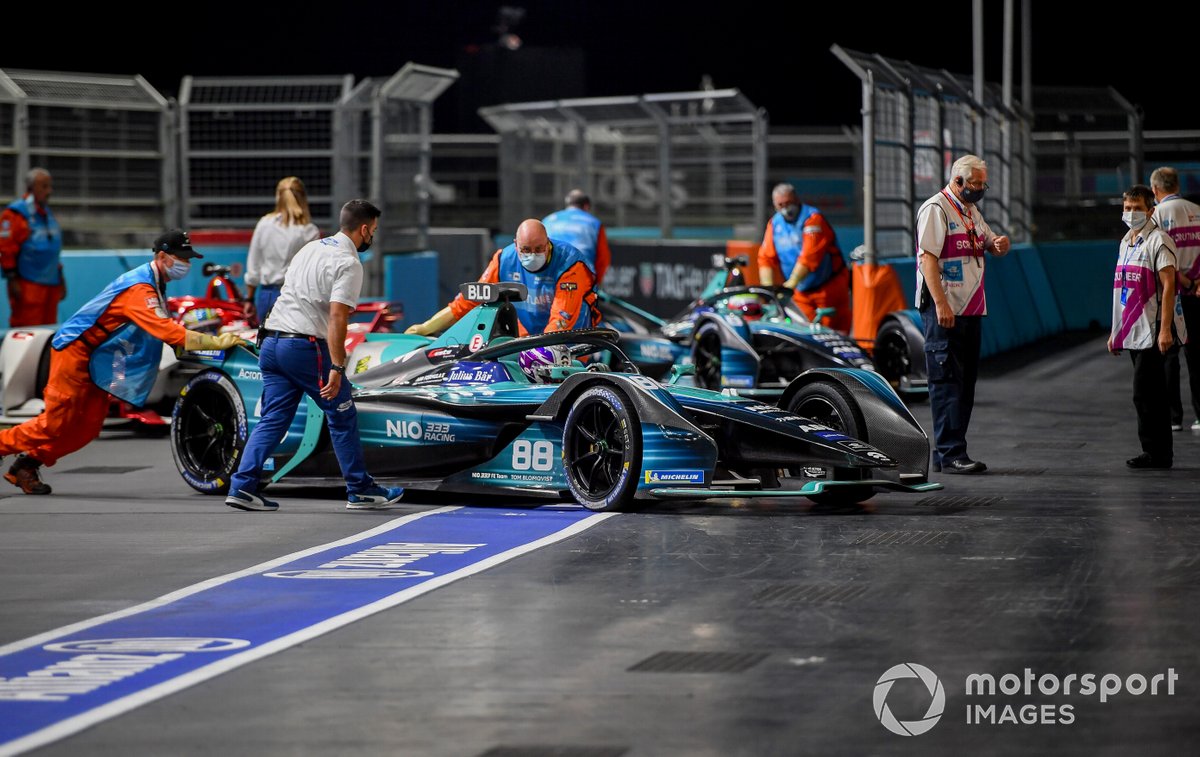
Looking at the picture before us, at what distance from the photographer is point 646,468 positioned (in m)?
9.59

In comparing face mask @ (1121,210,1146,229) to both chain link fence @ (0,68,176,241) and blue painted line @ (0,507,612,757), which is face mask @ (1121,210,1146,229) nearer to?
blue painted line @ (0,507,612,757)

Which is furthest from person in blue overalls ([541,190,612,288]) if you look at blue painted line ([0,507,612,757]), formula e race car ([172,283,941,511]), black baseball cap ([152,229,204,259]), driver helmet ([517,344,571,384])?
blue painted line ([0,507,612,757])

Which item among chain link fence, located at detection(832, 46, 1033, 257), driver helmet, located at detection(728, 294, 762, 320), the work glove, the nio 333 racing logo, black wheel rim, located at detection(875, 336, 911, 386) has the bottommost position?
the nio 333 racing logo

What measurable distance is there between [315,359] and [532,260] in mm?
2185

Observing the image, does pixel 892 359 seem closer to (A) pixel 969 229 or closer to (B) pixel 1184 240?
(B) pixel 1184 240

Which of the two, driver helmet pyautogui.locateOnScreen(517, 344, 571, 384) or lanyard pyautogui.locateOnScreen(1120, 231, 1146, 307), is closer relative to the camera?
driver helmet pyautogui.locateOnScreen(517, 344, 571, 384)

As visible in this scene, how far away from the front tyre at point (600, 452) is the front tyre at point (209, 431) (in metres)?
2.21

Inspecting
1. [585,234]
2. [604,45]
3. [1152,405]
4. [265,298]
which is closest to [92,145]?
[265,298]

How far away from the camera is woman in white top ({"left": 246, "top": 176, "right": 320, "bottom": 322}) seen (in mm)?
14641

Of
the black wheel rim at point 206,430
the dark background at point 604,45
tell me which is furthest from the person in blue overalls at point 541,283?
the dark background at point 604,45

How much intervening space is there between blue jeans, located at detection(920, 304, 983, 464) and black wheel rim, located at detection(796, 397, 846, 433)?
1310 millimetres

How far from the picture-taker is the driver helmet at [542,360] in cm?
1067

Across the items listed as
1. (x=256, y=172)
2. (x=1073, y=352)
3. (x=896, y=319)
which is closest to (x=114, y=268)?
(x=256, y=172)

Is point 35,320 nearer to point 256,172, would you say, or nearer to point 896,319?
point 256,172
